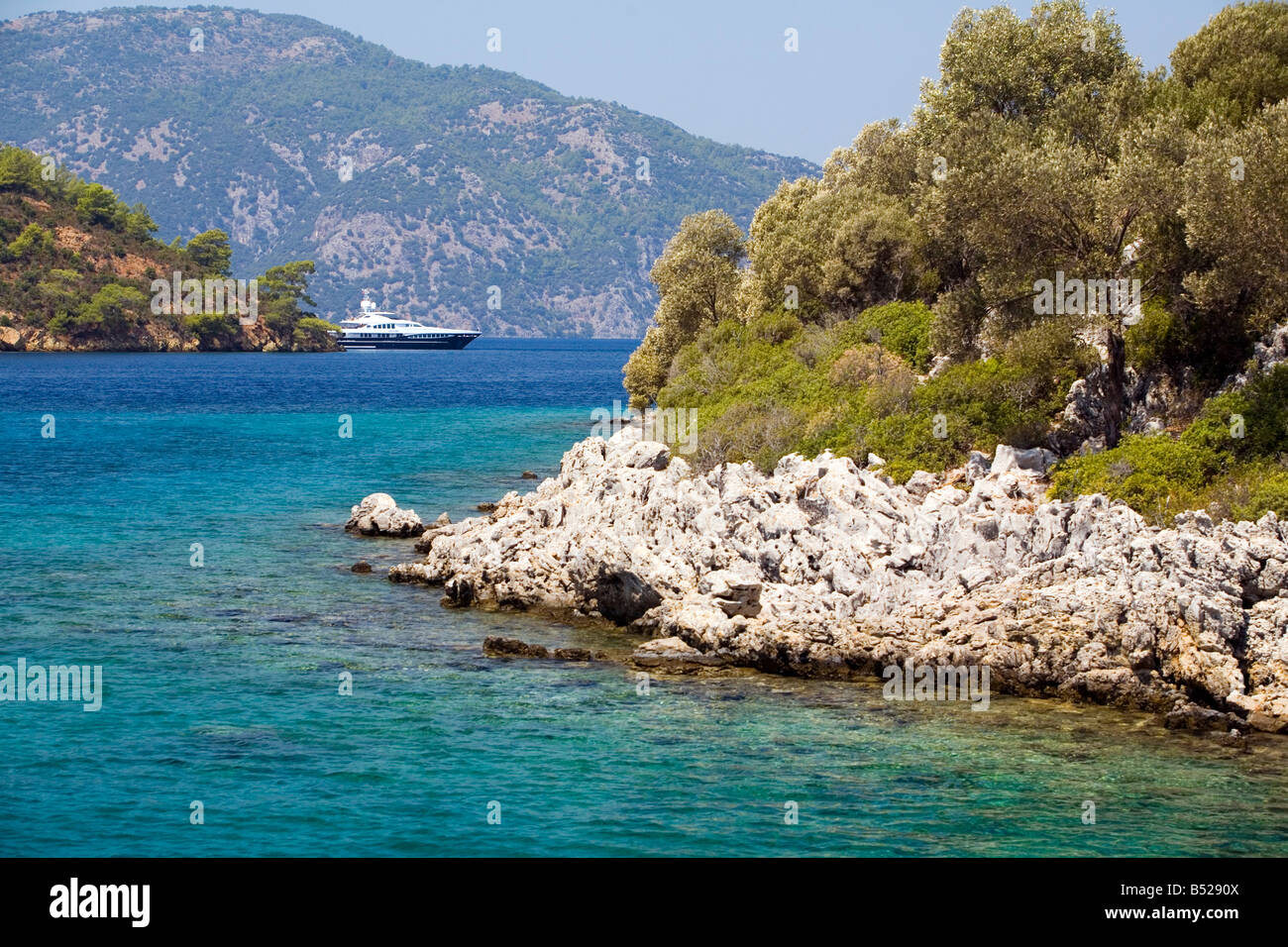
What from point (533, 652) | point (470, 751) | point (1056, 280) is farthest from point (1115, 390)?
point (470, 751)

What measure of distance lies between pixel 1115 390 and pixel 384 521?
913 inches

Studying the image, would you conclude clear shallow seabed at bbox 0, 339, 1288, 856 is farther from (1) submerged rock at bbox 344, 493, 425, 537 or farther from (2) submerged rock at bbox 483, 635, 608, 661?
(1) submerged rock at bbox 344, 493, 425, 537

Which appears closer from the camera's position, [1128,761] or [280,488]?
[1128,761]

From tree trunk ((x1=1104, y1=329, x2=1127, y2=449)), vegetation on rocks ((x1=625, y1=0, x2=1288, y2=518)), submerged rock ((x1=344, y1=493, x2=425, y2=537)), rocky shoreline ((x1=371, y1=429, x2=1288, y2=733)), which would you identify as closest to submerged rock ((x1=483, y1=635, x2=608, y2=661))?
rocky shoreline ((x1=371, y1=429, x2=1288, y2=733))

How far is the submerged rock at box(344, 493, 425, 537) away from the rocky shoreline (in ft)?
23.2

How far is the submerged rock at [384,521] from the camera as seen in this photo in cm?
4288

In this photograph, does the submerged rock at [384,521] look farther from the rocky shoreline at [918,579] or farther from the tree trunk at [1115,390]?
the tree trunk at [1115,390]

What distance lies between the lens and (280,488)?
183 feet

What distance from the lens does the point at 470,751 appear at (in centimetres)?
2236

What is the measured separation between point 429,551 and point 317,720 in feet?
45.8

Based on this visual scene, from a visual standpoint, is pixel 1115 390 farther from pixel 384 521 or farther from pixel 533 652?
pixel 384 521

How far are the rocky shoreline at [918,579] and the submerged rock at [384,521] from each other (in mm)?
7071

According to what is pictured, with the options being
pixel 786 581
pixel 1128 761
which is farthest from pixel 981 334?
Answer: pixel 1128 761

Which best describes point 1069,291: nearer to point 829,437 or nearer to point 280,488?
point 829,437
